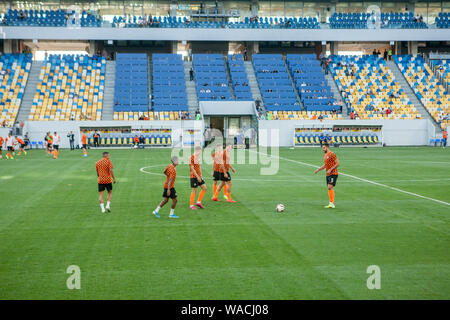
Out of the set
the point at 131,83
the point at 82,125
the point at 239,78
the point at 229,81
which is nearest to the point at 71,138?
the point at 82,125

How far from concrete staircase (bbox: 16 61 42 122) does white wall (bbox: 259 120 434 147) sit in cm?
2435

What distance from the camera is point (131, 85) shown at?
53531 mm

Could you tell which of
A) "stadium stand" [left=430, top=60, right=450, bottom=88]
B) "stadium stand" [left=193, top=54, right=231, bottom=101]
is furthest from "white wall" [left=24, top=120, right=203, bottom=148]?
"stadium stand" [left=430, top=60, right=450, bottom=88]

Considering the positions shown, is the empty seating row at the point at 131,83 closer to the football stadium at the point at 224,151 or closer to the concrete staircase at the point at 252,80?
the football stadium at the point at 224,151

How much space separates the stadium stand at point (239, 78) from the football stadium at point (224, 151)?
29 centimetres

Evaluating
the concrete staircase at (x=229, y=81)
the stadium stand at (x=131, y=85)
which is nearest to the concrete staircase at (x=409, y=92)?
the concrete staircase at (x=229, y=81)

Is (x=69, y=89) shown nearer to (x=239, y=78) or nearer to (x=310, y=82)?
(x=239, y=78)

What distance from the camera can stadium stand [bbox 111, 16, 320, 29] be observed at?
57.8 m

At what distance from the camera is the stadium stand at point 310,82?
2048 inches

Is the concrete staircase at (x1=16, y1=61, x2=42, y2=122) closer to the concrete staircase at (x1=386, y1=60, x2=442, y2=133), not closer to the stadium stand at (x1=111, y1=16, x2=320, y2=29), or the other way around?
the stadium stand at (x1=111, y1=16, x2=320, y2=29)

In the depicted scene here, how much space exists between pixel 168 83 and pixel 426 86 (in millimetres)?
30968

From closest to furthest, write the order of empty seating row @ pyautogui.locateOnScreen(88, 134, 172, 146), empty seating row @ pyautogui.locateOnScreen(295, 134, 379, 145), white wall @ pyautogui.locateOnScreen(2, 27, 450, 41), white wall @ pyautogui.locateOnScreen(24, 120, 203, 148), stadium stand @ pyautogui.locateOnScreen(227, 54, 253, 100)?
white wall @ pyautogui.locateOnScreen(24, 120, 203, 148) < empty seating row @ pyautogui.locateOnScreen(88, 134, 172, 146) < empty seating row @ pyautogui.locateOnScreen(295, 134, 379, 145) < stadium stand @ pyautogui.locateOnScreen(227, 54, 253, 100) < white wall @ pyautogui.locateOnScreen(2, 27, 450, 41)

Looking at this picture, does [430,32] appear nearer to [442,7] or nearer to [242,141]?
[442,7]
